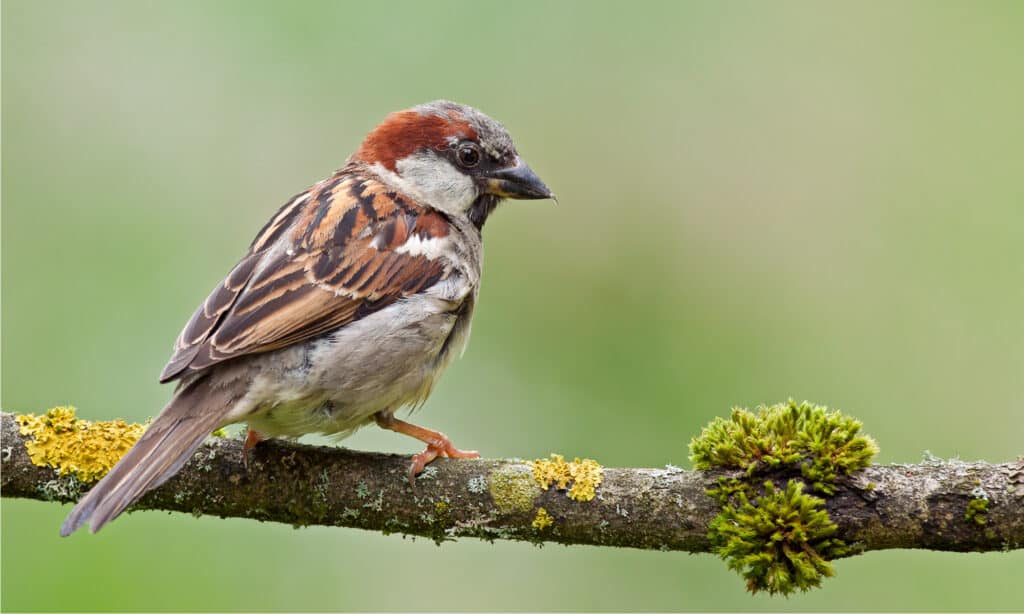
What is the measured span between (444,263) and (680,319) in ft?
3.24

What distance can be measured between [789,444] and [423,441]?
1243mm

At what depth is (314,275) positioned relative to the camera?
12.1 feet

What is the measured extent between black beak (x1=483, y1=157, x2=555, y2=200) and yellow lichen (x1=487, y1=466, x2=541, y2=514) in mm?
1439

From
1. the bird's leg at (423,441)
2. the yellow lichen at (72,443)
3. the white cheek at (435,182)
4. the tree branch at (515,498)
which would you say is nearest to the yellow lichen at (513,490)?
the tree branch at (515,498)

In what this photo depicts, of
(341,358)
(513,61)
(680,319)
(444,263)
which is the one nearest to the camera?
(341,358)

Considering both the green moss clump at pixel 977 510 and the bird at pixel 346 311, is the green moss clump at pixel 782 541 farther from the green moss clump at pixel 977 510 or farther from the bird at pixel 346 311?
the bird at pixel 346 311

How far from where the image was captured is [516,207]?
4953 mm

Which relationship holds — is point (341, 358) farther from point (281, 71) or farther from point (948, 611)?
point (948, 611)

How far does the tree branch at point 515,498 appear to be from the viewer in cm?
282

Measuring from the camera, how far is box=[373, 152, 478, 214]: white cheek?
433cm

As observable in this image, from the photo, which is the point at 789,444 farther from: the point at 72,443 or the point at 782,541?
the point at 72,443

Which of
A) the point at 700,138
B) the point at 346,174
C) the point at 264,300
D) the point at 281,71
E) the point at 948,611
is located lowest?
the point at 948,611

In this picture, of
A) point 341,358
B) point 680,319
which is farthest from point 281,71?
point 680,319

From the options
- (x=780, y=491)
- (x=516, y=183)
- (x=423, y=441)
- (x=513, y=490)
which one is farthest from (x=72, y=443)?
(x=780, y=491)
